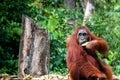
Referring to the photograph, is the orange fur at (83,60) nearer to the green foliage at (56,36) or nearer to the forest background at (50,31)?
the forest background at (50,31)

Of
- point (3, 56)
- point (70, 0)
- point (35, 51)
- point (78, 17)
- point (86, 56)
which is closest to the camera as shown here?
point (86, 56)

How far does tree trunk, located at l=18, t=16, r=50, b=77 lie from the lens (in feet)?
19.4

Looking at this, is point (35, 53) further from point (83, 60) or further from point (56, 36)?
point (56, 36)

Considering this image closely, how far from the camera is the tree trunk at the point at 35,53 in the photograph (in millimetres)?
5910

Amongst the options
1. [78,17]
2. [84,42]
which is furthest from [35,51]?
[78,17]

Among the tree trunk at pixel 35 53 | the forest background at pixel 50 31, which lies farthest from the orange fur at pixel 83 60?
the forest background at pixel 50 31

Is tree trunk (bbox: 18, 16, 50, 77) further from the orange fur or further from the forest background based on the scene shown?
the forest background

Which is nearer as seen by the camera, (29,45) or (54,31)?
(29,45)

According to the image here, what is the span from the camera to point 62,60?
8.10 meters

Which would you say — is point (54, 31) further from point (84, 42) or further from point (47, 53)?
point (84, 42)

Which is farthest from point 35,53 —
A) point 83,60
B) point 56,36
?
point 56,36

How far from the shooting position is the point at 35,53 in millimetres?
5930

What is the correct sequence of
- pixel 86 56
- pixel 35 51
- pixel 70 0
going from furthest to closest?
pixel 70 0 → pixel 35 51 → pixel 86 56

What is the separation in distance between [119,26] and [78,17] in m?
2.20
